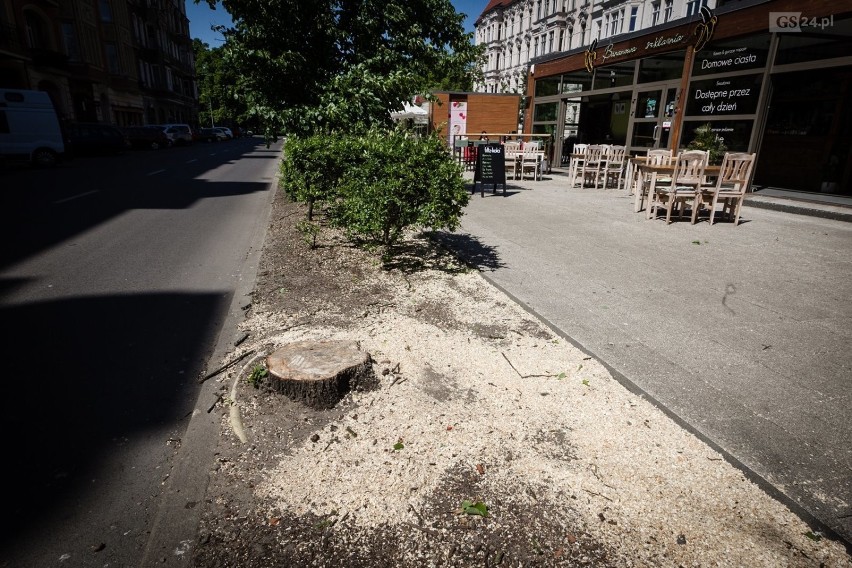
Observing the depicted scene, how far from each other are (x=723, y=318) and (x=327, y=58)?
296 inches

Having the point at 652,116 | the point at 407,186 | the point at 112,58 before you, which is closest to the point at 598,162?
the point at 652,116

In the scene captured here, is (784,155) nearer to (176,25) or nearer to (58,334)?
(58,334)

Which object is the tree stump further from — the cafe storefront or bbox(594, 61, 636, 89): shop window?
bbox(594, 61, 636, 89): shop window

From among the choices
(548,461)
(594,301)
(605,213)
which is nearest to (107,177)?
(605,213)

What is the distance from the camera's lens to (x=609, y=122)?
18422 mm

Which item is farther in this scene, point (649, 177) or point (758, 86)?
point (758, 86)

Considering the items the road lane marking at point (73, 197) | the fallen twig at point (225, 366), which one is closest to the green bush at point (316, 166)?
the fallen twig at point (225, 366)

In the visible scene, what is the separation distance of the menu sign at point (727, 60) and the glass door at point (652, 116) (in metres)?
0.79

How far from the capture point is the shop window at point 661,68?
13.8 meters

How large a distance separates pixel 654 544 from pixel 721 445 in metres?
0.87

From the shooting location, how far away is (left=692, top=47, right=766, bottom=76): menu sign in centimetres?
1131

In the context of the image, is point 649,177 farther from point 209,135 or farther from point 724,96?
point 209,135

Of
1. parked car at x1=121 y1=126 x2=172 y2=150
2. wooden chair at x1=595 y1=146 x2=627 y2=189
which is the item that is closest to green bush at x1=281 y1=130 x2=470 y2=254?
wooden chair at x1=595 y1=146 x2=627 y2=189

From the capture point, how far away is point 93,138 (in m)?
23.5
